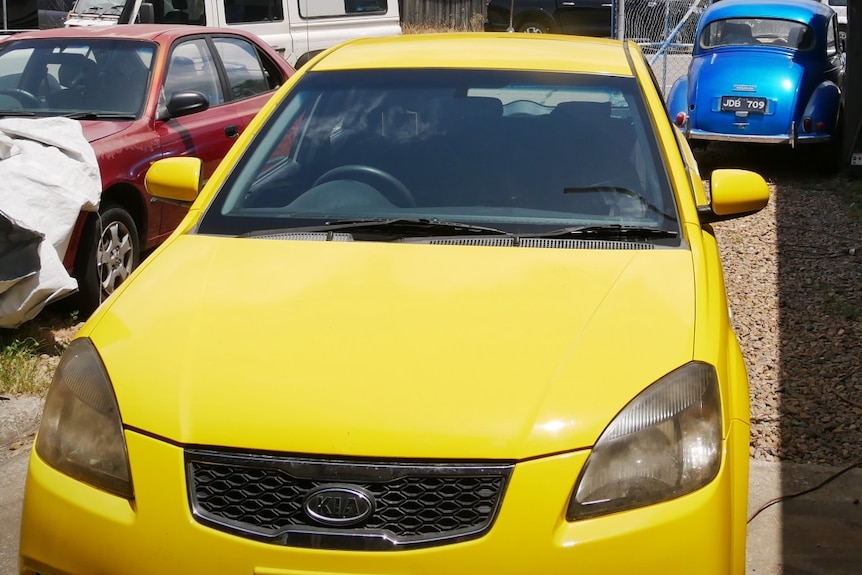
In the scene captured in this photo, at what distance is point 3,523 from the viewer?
3.86 meters

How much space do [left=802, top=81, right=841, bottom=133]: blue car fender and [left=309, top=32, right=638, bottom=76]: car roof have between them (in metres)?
6.77

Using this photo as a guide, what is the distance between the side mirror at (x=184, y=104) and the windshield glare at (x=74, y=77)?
0.67 ft

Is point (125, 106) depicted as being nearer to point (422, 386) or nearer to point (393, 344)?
point (393, 344)

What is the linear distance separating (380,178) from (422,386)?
4.40 ft

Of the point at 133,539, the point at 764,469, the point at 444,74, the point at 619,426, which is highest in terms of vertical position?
the point at 444,74

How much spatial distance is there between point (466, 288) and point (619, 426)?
2.37 feet

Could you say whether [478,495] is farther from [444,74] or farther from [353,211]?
[444,74]

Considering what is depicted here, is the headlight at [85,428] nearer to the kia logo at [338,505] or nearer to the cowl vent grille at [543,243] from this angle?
the kia logo at [338,505]

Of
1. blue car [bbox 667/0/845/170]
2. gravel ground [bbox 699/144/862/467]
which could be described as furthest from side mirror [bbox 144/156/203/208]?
blue car [bbox 667/0/845/170]

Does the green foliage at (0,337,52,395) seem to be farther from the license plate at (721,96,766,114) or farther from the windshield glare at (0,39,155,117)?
the license plate at (721,96,766,114)

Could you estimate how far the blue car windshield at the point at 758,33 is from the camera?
11.3 m

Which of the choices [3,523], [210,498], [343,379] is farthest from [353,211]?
[3,523]

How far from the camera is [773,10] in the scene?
11.7 metres

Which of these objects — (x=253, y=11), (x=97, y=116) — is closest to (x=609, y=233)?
(x=97, y=116)
